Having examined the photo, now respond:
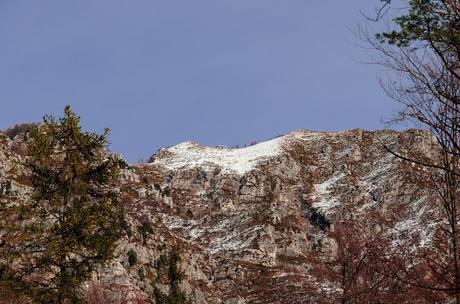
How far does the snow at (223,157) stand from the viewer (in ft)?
568

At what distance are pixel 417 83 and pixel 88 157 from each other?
15.4 metres

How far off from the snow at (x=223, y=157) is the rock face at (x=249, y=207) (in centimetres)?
36

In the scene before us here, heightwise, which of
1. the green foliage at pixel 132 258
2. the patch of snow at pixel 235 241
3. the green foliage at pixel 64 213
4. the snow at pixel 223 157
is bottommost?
the green foliage at pixel 64 213

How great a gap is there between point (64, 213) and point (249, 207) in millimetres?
131433

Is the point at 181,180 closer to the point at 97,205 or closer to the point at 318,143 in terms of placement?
the point at 318,143

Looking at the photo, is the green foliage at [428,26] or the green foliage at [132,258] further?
the green foliage at [132,258]

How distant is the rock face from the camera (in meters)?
111

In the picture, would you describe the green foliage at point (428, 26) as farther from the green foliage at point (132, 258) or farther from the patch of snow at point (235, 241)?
the patch of snow at point (235, 241)

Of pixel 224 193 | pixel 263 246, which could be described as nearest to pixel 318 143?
pixel 224 193

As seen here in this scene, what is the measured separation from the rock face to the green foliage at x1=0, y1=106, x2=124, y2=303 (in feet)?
226

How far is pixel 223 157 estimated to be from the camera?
18562 centimetres

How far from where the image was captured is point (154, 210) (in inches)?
5812

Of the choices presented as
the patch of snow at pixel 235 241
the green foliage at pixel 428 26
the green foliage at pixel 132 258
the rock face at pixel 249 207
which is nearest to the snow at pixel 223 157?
the rock face at pixel 249 207

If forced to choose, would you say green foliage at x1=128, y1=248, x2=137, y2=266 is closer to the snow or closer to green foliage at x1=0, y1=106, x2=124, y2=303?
the snow
